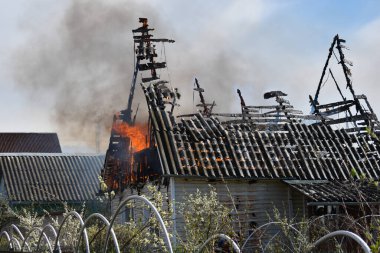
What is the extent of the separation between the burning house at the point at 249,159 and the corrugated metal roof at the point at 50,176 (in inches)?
340

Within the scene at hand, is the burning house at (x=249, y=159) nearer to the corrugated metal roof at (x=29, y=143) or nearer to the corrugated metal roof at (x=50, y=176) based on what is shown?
the corrugated metal roof at (x=50, y=176)

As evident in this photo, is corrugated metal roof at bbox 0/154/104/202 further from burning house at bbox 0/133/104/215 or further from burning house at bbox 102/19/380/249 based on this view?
burning house at bbox 102/19/380/249

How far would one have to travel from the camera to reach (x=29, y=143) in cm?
5291

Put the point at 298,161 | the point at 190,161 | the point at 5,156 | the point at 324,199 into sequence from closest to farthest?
the point at 324,199 < the point at 190,161 < the point at 298,161 < the point at 5,156

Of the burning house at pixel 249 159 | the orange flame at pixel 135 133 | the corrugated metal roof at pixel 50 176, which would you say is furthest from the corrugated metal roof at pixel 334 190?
the corrugated metal roof at pixel 50 176

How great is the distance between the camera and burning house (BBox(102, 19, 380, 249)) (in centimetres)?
2173

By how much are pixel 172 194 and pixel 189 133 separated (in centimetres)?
265

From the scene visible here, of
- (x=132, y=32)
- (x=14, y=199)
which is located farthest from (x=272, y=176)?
(x=14, y=199)

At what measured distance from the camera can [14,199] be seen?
110ft

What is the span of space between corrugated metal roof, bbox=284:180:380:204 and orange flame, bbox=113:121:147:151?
502 centimetres

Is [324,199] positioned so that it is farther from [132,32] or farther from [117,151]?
[132,32]

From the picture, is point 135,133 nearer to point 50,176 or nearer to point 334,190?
point 334,190

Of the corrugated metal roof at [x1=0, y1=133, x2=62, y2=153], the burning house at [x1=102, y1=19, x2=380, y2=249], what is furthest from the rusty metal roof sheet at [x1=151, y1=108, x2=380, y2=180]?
the corrugated metal roof at [x1=0, y1=133, x2=62, y2=153]

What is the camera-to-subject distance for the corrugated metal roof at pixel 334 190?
66.5ft
